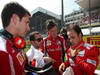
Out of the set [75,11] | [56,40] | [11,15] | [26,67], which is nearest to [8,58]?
[11,15]

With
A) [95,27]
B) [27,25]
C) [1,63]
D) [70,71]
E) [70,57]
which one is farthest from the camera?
[95,27]

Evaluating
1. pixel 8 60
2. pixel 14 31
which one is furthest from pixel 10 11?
pixel 8 60

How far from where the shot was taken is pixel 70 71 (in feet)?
10.8

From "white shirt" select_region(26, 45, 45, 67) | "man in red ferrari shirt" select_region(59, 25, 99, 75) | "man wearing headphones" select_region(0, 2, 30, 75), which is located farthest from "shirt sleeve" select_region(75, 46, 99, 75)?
"man wearing headphones" select_region(0, 2, 30, 75)

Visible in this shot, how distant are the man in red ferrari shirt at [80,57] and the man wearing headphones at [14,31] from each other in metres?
1.39

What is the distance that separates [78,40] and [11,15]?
173cm

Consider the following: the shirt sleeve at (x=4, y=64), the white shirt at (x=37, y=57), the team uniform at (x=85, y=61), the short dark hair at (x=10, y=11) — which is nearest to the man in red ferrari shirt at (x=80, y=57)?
the team uniform at (x=85, y=61)

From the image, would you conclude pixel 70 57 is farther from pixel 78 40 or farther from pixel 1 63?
pixel 1 63

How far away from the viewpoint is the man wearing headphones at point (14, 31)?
5.90 feet

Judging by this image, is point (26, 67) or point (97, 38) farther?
point (97, 38)

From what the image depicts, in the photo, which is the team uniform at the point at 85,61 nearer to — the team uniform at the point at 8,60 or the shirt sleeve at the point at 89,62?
the shirt sleeve at the point at 89,62

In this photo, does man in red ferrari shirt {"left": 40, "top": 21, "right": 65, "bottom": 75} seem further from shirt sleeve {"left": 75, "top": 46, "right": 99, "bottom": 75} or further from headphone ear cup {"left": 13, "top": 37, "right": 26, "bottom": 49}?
headphone ear cup {"left": 13, "top": 37, "right": 26, "bottom": 49}

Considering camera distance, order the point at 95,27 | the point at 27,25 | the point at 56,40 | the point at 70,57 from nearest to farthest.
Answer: the point at 27,25
the point at 70,57
the point at 56,40
the point at 95,27

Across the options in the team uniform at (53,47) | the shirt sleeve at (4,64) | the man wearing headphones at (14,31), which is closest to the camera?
the shirt sleeve at (4,64)
